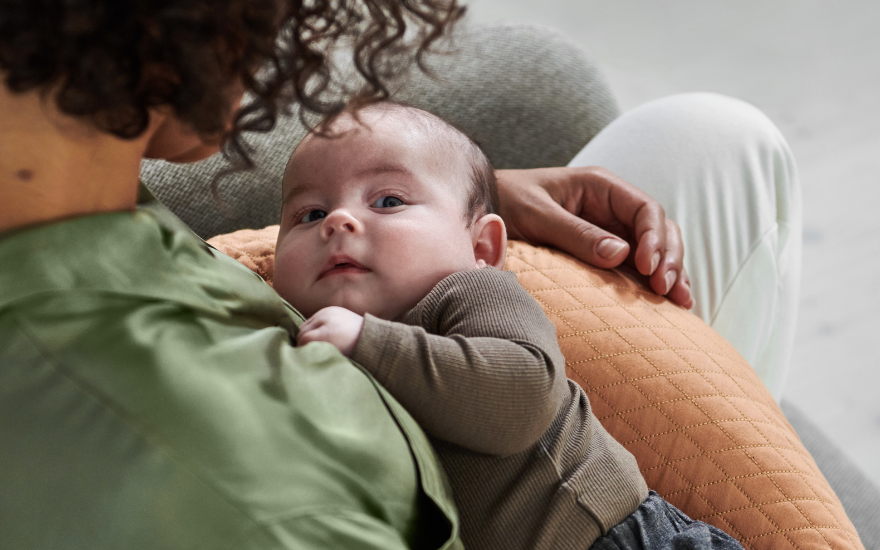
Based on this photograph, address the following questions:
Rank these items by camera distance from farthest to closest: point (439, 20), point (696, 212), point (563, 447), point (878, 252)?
point (878, 252), point (696, 212), point (563, 447), point (439, 20)

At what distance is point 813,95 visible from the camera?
298 centimetres

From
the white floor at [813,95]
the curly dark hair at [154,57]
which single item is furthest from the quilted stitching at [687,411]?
the white floor at [813,95]

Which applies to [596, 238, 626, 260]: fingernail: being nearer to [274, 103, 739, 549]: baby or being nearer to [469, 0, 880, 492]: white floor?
[274, 103, 739, 549]: baby

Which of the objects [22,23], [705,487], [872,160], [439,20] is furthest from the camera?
[872,160]

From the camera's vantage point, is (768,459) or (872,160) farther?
(872,160)

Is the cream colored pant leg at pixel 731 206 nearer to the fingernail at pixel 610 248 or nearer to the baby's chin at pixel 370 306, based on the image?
the fingernail at pixel 610 248

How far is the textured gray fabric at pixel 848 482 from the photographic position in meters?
1.30

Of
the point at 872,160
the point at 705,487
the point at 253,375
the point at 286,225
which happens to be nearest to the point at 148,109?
the point at 253,375

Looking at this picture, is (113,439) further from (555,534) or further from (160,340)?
(555,534)

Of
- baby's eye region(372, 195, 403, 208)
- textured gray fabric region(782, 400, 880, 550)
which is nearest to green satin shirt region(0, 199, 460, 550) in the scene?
baby's eye region(372, 195, 403, 208)

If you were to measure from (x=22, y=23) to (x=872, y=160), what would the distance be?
9.60 ft

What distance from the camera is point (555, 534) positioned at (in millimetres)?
718

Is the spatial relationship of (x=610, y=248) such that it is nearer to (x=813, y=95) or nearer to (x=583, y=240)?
(x=583, y=240)

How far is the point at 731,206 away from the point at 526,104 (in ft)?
1.57
